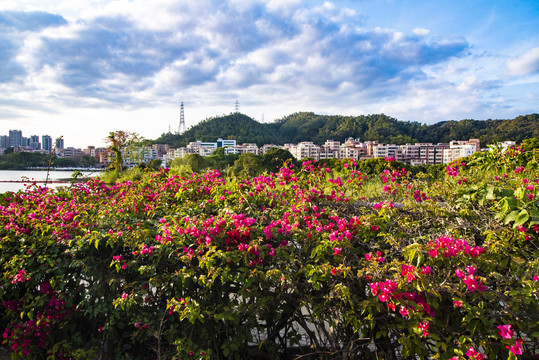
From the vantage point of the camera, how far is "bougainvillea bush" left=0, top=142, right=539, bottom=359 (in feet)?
4.46

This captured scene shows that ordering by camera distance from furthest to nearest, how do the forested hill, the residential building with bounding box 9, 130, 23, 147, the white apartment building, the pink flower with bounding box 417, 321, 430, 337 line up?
the forested hill < the white apartment building < the residential building with bounding box 9, 130, 23, 147 < the pink flower with bounding box 417, 321, 430, 337

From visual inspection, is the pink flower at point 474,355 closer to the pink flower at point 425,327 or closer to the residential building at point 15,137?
the pink flower at point 425,327

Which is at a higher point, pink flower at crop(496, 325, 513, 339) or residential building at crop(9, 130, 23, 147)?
residential building at crop(9, 130, 23, 147)

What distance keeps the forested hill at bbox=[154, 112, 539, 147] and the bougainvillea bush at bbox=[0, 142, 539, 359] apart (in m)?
59.7

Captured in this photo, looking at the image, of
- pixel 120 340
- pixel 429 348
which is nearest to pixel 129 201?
pixel 120 340

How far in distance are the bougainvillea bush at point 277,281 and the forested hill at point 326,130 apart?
59.7 m

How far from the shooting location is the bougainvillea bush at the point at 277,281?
1.36 metres

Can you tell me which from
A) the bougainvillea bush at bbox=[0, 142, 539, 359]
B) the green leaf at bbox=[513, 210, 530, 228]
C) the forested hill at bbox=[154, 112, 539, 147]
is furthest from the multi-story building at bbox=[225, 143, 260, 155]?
the green leaf at bbox=[513, 210, 530, 228]

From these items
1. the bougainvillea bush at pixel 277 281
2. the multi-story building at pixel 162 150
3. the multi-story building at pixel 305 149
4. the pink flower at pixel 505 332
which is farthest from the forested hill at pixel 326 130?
the pink flower at pixel 505 332

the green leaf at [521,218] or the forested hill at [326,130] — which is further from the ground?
the forested hill at [326,130]

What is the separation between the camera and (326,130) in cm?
7462

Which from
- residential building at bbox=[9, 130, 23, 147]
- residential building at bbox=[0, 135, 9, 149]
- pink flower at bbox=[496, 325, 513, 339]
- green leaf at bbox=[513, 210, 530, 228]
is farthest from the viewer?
residential building at bbox=[9, 130, 23, 147]

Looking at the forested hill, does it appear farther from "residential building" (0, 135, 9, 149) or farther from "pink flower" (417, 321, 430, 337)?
"pink flower" (417, 321, 430, 337)

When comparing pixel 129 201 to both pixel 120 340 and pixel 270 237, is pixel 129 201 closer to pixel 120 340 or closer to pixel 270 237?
pixel 120 340
